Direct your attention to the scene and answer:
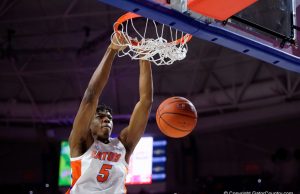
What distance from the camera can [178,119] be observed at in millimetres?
3541

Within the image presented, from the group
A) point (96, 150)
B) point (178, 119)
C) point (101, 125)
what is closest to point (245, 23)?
point (178, 119)

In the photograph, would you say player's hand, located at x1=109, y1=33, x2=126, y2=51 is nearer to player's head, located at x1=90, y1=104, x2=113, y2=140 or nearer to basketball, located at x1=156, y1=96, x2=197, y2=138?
player's head, located at x1=90, y1=104, x2=113, y2=140

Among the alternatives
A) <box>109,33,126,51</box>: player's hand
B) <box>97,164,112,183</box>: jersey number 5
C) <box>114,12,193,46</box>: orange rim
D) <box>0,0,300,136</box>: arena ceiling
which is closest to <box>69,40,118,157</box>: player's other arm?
<box>97,164,112,183</box>: jersey number 5

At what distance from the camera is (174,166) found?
1176 cm

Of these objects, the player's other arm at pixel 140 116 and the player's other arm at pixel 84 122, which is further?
the player's other arm at pixel 140 116

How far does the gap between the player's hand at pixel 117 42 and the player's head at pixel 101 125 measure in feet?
1.38

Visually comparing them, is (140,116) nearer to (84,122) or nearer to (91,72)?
(84,122)

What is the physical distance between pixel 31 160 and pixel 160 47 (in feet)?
32.1

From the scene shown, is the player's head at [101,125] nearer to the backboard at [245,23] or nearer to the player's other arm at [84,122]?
the player's other arm at [84,122]

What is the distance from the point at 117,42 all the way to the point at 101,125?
582mm

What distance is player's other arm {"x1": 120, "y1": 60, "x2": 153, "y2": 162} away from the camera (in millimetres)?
3109

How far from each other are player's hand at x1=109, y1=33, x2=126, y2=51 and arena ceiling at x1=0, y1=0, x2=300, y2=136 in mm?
6268

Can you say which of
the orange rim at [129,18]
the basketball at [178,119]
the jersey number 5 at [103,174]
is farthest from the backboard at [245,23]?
the jersey number 5 at [103,174]

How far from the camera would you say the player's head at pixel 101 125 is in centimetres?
295
